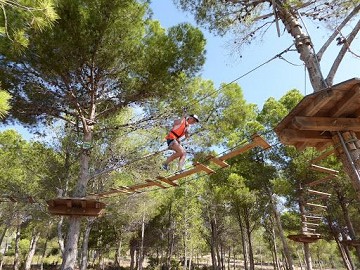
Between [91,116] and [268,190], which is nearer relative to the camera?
[91,116]

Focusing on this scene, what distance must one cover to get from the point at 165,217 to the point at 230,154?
21362 millimetres

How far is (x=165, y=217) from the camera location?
81.6 feet

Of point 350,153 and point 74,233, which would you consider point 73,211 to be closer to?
point 74,233

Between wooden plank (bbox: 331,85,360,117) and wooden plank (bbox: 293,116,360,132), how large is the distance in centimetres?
9

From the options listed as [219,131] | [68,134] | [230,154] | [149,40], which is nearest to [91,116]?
[149,40]

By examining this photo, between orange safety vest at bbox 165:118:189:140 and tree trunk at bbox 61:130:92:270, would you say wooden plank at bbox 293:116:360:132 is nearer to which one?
orange safety vest at bbox 165:118:189:140

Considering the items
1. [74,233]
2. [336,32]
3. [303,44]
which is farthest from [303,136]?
[74,233]

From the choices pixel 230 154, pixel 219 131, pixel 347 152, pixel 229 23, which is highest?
pixel 229 23

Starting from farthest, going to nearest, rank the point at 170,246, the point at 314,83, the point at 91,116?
1. the point at 170,246
2. the point at 91,116
3. the point at 314,83

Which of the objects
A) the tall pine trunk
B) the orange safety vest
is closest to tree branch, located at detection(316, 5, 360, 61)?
the tall pine trunk

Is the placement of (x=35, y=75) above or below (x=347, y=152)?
above

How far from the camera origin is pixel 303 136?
13.5 feet

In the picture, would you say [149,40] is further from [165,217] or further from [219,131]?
[165,217]

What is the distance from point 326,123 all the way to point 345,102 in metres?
0.36
